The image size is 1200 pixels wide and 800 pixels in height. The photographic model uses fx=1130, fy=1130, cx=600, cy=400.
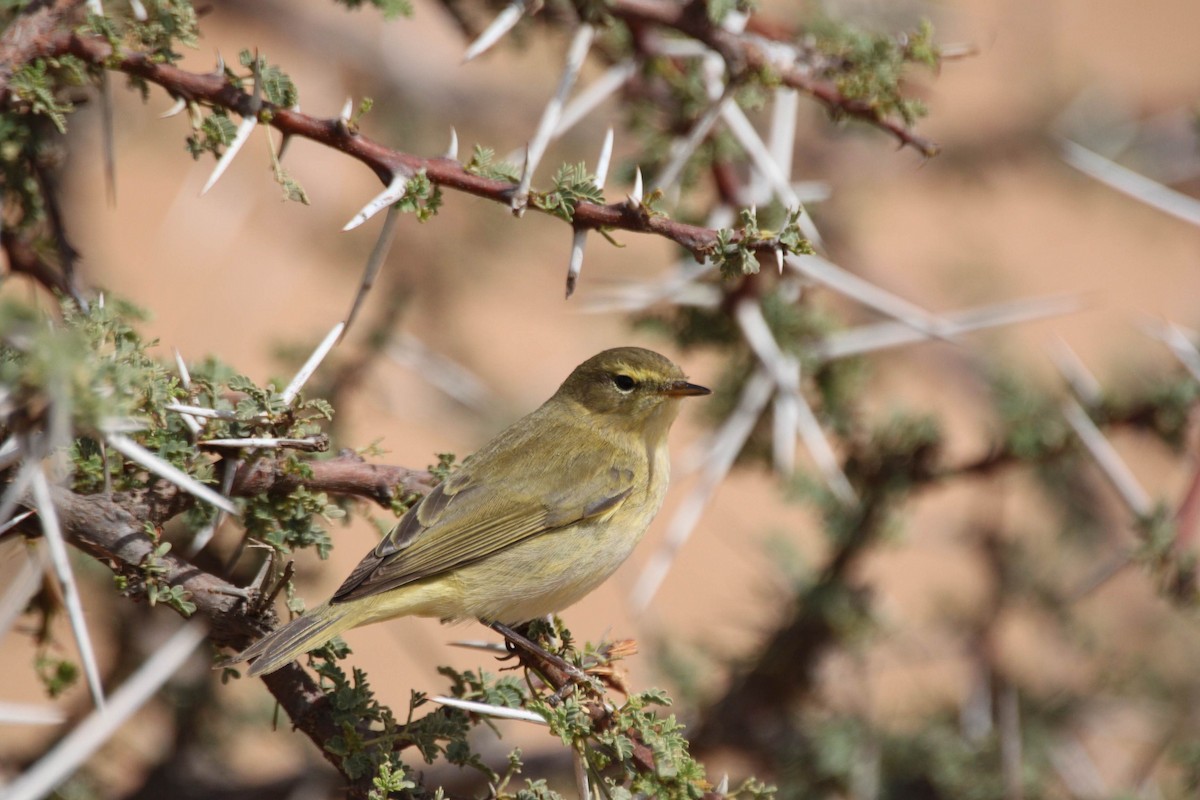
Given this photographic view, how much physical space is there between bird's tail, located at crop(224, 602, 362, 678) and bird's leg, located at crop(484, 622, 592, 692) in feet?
1.79

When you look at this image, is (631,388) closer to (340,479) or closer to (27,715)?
(340,479)

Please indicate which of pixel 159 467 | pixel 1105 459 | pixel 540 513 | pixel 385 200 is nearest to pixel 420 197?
pixel 385 200

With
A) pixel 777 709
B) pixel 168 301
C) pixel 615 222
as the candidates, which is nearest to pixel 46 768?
pixel 615 222

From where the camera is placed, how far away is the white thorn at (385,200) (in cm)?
243

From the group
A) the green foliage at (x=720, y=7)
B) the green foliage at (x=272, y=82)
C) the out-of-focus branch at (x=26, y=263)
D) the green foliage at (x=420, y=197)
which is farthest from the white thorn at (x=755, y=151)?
the out-of-focus branch at (x=26, y=263)

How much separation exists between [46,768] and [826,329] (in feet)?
10.2

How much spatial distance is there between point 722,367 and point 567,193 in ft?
6.86

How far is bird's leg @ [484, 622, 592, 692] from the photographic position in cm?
281

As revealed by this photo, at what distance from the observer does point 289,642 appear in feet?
7.91

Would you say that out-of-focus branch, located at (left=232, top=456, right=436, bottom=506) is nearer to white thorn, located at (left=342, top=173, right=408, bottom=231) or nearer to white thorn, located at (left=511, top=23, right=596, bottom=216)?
white thorn, located at (left=342, top=173, right=408, bottom=231)

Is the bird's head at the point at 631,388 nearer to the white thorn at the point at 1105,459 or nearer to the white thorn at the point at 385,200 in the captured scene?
the white thorn at the point at 1105,459

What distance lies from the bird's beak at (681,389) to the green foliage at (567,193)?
1470 mm

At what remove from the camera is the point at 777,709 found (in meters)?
4.05

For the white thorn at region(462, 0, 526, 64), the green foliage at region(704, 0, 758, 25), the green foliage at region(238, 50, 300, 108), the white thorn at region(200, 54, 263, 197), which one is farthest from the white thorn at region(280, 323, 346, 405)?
the green foliage at region(704, 0, 758, 25)
